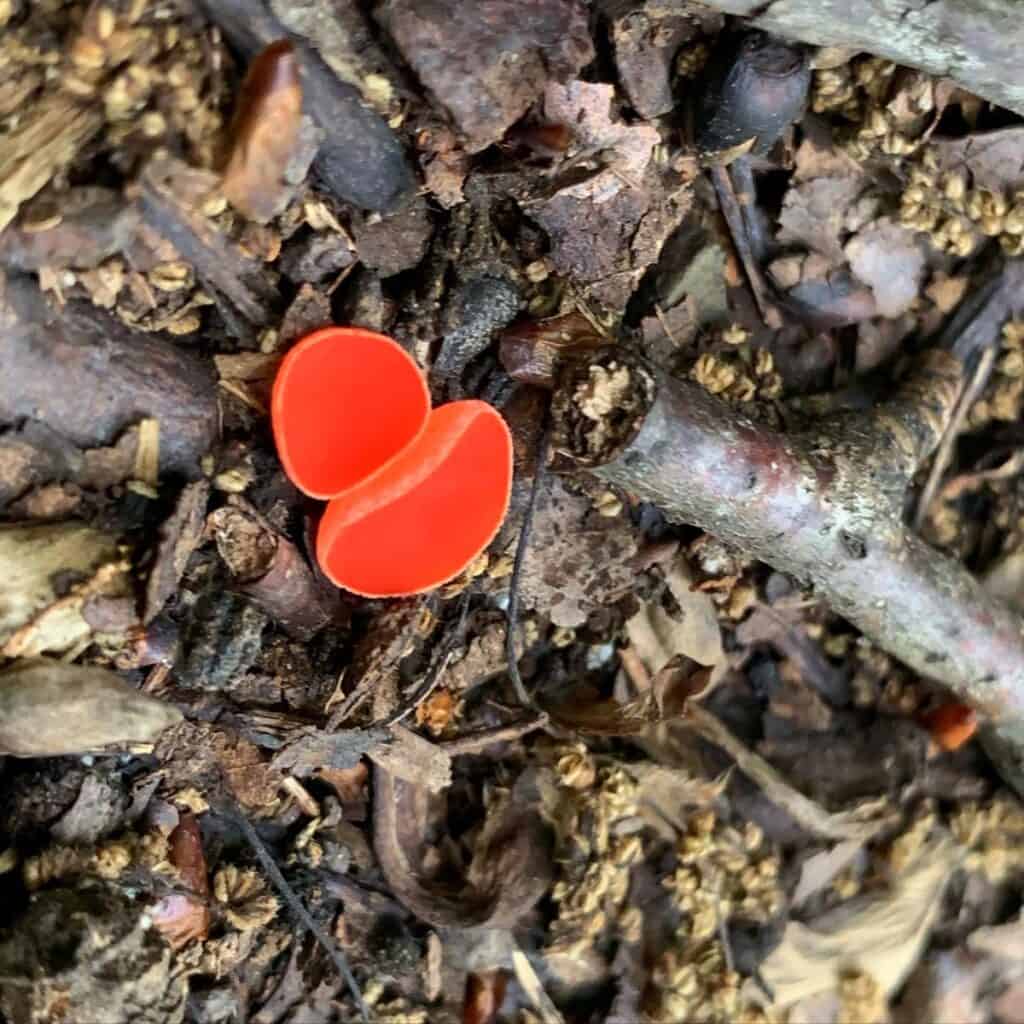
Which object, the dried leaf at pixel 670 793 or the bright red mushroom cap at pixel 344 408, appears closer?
the bright red mushroom cap at pixel 344 408

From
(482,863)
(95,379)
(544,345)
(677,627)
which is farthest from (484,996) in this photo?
(95,379)

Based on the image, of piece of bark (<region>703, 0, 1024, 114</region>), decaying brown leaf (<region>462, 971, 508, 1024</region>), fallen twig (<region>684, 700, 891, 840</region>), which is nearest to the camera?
piece of bark (<region>703, 0, 1024, 114</region>)

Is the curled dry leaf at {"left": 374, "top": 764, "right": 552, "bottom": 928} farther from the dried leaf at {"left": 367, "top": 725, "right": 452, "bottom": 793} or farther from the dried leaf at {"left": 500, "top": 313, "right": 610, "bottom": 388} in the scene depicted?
the dried leaf at {"left": 500, "top": 313, "right": 610, "bottom": 388}

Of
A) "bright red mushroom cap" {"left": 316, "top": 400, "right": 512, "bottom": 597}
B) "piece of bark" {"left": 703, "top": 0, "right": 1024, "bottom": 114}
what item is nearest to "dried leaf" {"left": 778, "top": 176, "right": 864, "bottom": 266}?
"piece of bark" {"left": 703, "top": 0, "right": 1024, "bottom": 114}

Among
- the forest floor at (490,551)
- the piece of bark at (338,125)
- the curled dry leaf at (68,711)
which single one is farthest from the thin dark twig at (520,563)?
the curled dry leaf at (68,711)

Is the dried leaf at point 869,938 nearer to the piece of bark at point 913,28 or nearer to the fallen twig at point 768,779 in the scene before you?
the fallen twig at point 768,779

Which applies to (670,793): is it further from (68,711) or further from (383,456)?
(68,711)

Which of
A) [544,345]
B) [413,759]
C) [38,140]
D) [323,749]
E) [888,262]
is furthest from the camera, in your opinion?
[888,262]
